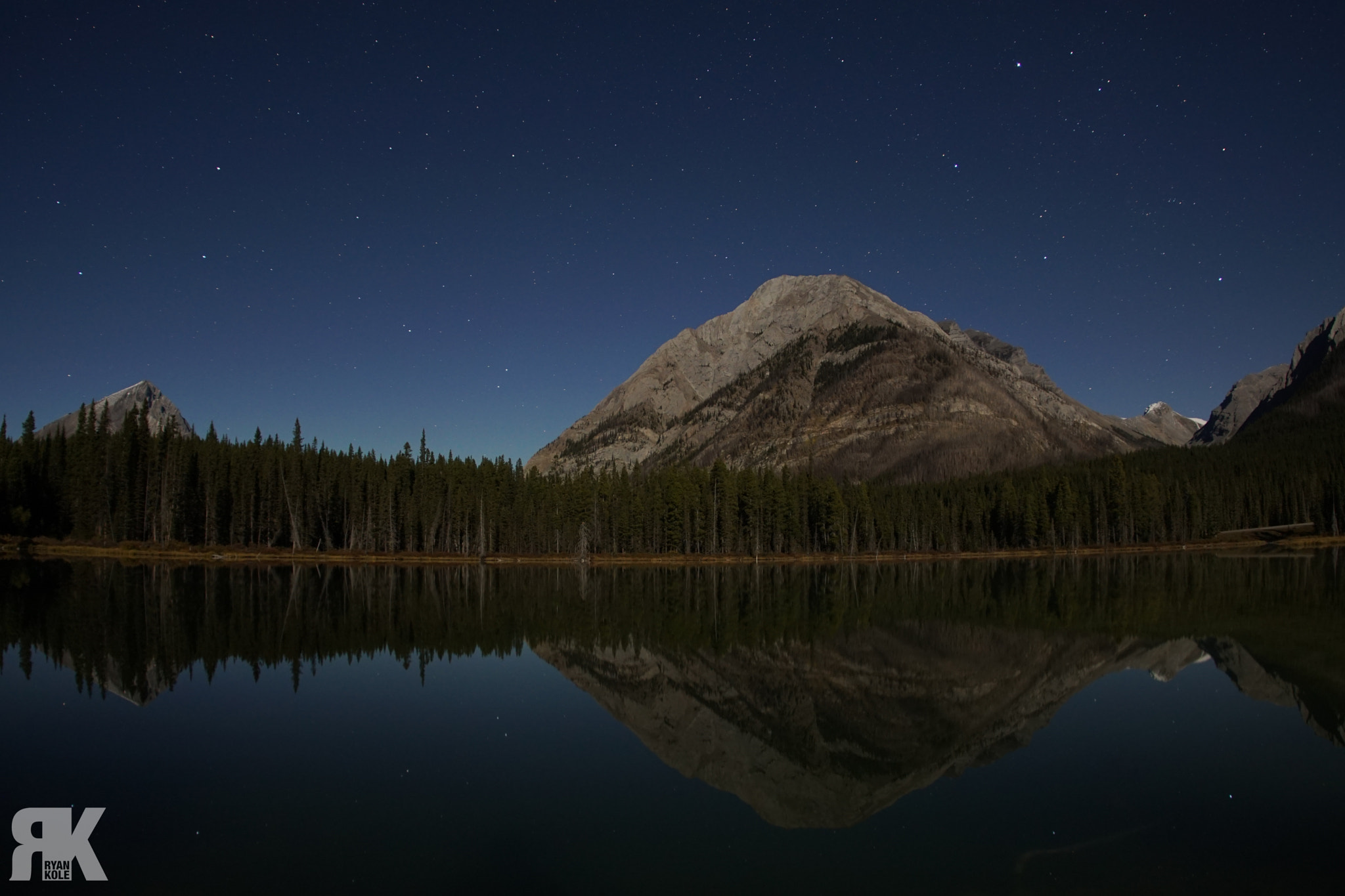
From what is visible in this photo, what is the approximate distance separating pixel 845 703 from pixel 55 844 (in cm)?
1628

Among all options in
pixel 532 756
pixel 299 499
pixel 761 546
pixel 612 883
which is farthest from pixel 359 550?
pixel 612 883

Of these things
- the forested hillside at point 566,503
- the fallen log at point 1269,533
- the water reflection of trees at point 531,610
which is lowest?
the fallen log at point 1269,533

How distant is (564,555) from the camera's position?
12281 cm

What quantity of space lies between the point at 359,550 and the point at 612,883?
109661 mm

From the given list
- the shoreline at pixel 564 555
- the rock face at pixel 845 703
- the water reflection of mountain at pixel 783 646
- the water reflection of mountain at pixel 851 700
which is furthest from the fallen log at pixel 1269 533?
the rock face at pixel 845 703

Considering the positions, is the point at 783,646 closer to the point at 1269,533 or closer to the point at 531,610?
the point at 531,610

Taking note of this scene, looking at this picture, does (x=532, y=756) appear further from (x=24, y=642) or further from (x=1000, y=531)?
(x=1000, y=531)

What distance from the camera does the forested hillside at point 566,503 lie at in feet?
333

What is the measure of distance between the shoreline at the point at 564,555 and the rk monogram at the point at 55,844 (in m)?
82.3

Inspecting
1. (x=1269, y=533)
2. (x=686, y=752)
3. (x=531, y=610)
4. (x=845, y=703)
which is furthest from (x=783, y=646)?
(x=1269, y=533)

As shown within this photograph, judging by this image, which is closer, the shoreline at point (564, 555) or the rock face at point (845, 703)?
the rock face at point (845, 703)

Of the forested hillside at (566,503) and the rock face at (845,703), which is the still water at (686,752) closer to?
the rock face at (845,703)

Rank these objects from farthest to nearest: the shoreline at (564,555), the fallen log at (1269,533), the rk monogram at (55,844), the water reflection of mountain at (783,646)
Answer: the fallen log at (1269,533) < the shoreline at (564,555) < the water reflection of mountain at (783,646) < the rk monogram at (55,844)

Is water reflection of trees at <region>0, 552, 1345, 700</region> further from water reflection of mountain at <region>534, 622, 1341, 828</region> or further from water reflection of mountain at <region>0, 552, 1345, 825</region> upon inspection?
water reflection of mountain at <region>534, 622, 1341, 828</region>
